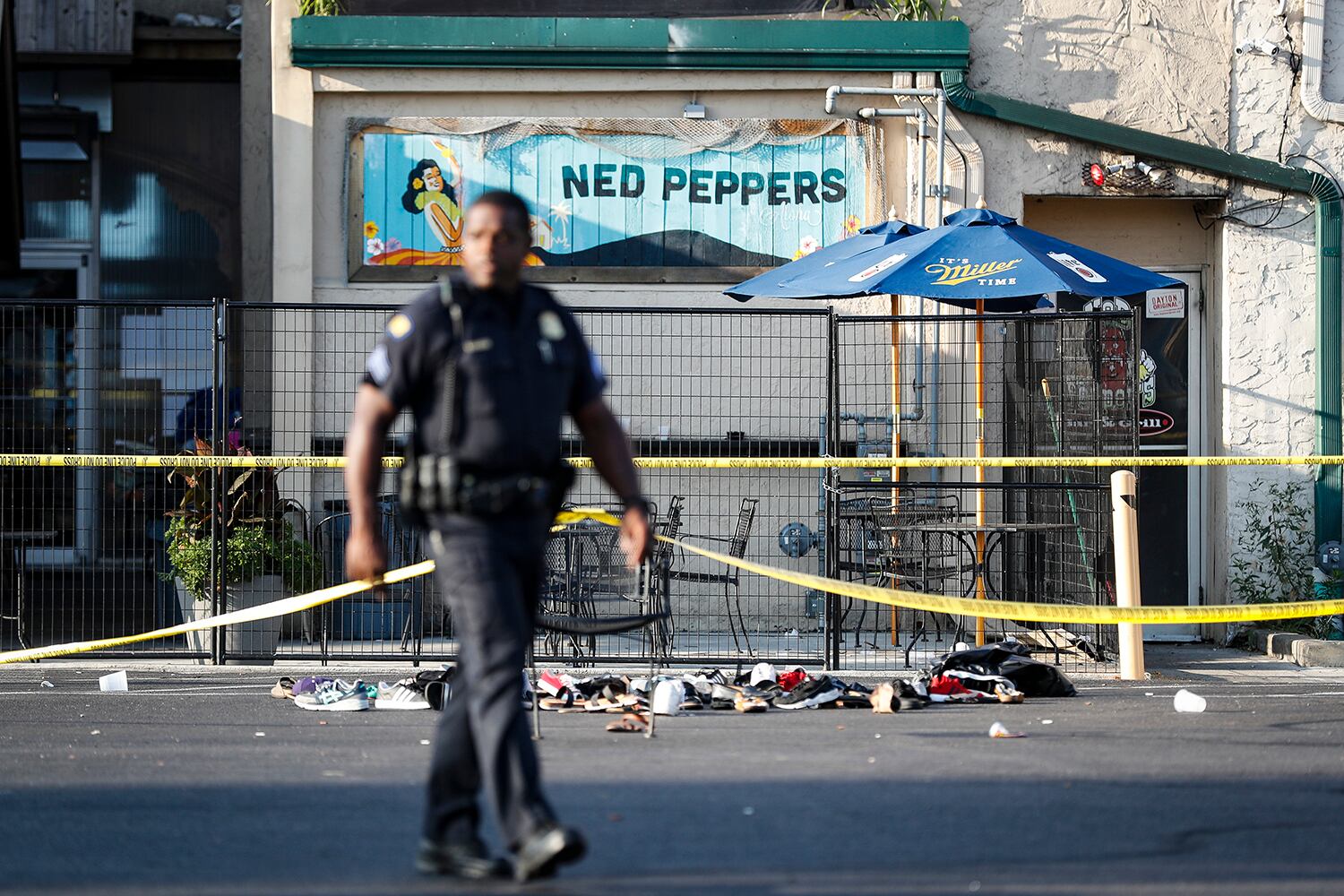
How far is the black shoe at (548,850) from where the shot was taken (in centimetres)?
445

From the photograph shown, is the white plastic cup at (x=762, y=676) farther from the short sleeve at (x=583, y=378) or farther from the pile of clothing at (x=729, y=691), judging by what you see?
the short sleeve at (x=583, y=378)

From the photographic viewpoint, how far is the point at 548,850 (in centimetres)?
446

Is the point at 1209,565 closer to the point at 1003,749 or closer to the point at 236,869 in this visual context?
the point at 1003,749

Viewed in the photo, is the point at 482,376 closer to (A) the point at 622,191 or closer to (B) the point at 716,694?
(B) the point at 716,694

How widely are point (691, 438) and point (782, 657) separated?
6.84ft

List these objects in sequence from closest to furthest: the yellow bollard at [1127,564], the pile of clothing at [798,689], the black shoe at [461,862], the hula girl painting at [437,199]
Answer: the black shoe at [461,862] < the pile of clothing at [798,689] < the yellow bollard at [1127,564] < the hula girl painting at [437,199]

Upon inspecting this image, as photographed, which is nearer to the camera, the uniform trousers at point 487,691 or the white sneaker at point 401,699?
the uniform trousers at point 487,691

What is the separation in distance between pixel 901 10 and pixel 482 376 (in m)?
8.31

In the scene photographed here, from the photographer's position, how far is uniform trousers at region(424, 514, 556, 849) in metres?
4.58

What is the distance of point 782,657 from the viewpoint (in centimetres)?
1058

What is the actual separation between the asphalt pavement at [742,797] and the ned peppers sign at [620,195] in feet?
14.2

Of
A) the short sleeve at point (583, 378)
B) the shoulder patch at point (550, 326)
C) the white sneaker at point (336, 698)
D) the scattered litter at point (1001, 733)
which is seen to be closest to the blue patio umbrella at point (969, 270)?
the scattered litter at point (1001, 733)

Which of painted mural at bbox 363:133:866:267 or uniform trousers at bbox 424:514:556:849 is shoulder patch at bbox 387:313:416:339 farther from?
painted mural at bbox 363:133:866:267

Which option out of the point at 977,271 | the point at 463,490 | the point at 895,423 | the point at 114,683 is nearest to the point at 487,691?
the point at 463,490
